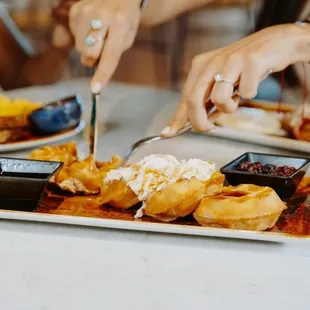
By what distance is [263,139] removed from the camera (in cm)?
133

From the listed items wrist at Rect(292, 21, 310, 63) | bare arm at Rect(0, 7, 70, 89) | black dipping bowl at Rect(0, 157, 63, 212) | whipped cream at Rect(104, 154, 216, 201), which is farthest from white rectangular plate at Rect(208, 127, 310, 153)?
bare arm at Rect(0, 7, 70, 89)

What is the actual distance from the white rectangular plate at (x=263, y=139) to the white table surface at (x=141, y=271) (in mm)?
502

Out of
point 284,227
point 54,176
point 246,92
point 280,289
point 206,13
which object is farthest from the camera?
point 206,13

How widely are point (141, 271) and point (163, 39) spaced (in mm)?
4158

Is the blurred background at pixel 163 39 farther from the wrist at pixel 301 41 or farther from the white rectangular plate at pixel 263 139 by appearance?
the wrist at pixel 301 41

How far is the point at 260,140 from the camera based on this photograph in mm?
1337

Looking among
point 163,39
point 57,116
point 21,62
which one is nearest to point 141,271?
point 57,116

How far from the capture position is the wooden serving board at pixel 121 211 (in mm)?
851

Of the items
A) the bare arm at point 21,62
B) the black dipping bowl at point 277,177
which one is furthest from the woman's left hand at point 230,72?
the bare arm at point 21,62

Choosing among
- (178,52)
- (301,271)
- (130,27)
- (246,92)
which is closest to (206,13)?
(178,52)

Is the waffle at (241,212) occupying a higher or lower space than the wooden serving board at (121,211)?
higher

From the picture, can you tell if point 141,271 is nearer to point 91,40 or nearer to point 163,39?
point 91,40

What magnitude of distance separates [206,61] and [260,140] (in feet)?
0.95

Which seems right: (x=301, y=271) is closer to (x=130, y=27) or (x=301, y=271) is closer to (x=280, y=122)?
(x=280, y=122)
